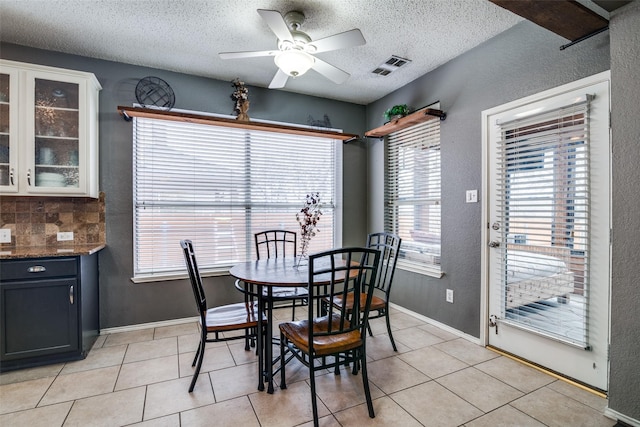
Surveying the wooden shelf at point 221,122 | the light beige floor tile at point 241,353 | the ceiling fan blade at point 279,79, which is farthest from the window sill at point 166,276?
the ceiling fan blade at point 279,79

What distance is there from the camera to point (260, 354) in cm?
204

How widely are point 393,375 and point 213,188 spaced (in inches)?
103

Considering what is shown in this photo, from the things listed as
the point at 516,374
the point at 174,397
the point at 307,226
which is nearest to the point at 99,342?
the point at 174,397

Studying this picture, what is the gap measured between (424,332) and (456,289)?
1.74ft

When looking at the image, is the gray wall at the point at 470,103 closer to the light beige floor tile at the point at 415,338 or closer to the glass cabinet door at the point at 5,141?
the light beige floor tile at the point at 415,338

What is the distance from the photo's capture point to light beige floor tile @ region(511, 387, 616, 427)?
5.75ft

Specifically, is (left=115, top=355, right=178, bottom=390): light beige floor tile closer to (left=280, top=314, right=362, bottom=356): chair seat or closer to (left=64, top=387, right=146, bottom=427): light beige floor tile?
(left=64, top=387, right=146, bottom=427): light beige floor tile

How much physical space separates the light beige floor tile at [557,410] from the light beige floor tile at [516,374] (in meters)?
0.08

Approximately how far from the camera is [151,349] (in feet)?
8.84

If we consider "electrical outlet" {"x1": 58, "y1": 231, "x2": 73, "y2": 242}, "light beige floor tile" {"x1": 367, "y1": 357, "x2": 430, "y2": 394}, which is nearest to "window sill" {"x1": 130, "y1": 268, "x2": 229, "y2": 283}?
"electrical outlet" {"x1": 58, "y1": 231, "x2": 73, "y2": 242}

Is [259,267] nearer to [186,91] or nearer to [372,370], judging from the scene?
[372,370]

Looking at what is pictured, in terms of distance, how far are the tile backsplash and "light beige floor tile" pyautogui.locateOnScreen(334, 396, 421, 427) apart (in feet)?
9.08

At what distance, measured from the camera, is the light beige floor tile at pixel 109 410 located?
1.77 meters

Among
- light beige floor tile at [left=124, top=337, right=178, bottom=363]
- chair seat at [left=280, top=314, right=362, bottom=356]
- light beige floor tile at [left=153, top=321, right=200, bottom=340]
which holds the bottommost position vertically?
light beige floor tile at [left=124, top=337, right=178, bottom=363]
